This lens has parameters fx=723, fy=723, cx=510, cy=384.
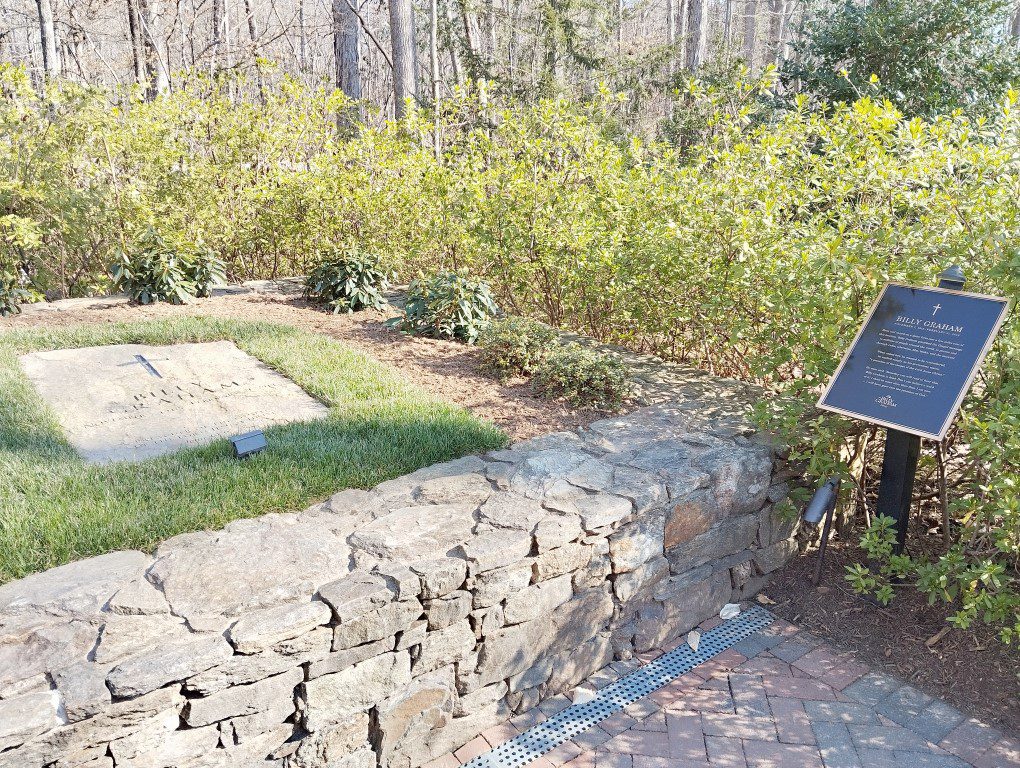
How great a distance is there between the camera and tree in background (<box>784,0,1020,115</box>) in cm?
782

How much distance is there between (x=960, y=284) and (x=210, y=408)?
10.8ft

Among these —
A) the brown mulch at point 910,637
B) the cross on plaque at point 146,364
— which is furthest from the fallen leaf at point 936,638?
the cross on plaque at point 146,364

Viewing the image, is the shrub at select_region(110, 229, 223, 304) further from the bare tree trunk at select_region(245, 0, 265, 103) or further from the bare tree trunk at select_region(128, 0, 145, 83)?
the bare tree trunk at select_region(128, 0, 145, 83)

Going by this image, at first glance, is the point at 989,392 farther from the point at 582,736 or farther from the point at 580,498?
the point at 582,736

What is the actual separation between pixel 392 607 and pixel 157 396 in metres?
2.14

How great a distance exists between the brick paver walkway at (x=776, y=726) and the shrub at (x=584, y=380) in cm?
129

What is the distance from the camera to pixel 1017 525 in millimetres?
2576

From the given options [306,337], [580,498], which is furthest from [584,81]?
[580,498]

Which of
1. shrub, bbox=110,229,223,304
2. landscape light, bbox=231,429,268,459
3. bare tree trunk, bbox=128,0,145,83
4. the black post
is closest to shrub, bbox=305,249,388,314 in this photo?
shrub, bbox=110,229,223,304

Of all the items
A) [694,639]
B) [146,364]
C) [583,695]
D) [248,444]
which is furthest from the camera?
[146,364]

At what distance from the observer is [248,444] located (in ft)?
9.61

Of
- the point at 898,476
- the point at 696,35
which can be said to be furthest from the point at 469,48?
the point at 898,476

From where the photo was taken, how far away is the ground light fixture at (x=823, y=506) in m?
3.08

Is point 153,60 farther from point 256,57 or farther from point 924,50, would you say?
point 924,50
